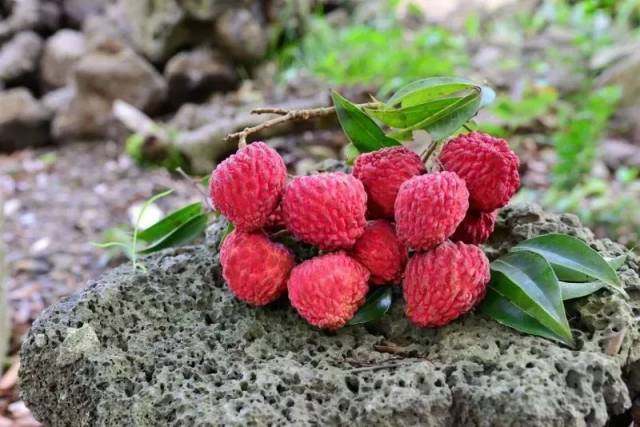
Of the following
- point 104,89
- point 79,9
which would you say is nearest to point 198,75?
point 104,89

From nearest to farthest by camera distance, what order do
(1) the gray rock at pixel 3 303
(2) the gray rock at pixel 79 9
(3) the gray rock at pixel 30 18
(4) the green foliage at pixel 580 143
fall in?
(1) the gray rock at pixel 3 303 → (4) the green foliage at pixel 580 143 → (3) the gray rock at pixel 30 18 → (2) the gray rock at pixel 79 9

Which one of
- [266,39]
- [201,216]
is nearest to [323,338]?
[201,216]

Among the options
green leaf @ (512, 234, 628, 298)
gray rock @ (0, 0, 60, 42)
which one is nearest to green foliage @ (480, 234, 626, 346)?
green leaf @ (512, 234, 628, 298)

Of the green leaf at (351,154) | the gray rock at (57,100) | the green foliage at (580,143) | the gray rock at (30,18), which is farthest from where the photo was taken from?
the gray rock at (30,18)

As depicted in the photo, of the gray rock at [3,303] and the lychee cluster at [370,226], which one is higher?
the lychee cluster at [370,226]

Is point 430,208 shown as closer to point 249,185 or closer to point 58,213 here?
point 249,185

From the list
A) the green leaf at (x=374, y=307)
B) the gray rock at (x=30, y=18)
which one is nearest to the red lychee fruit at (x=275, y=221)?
the green leaf at (x=374, y=307)

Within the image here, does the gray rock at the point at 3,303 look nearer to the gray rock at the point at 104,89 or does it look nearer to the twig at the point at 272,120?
the twig at the point at 272,120
